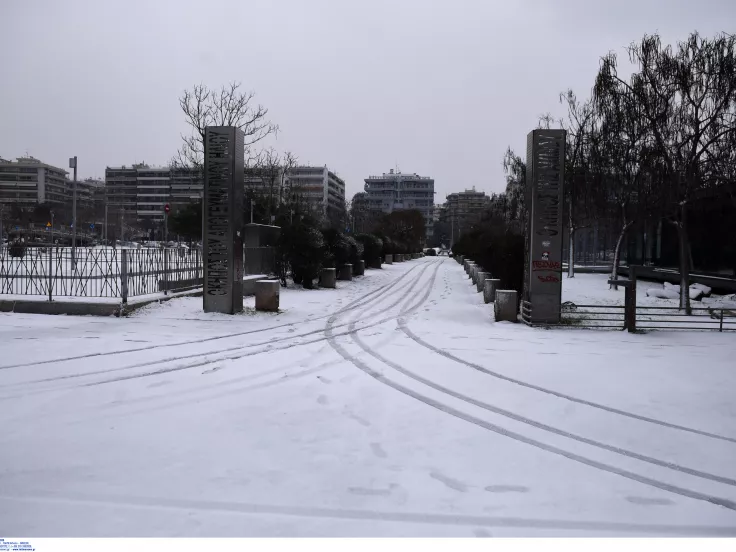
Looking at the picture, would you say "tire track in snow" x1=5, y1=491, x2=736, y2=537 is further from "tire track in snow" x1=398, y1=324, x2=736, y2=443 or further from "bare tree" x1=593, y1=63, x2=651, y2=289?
"bare tree" x1=593, y1=63, x2=651, y2=289

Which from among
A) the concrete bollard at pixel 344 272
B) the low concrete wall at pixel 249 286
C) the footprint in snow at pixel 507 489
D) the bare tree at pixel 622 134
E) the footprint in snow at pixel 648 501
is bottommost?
the footprint in snow at pixel 648 501

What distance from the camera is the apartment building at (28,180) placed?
13100cm

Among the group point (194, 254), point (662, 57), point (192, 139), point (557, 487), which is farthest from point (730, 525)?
point (192, 139)

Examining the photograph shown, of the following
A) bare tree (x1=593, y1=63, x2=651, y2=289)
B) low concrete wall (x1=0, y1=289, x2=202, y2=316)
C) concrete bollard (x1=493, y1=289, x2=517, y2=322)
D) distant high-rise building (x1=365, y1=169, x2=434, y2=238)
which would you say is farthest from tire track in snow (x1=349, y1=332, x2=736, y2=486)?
distant high-rise building (x1=365, y1=169, x2=434, y2=238)

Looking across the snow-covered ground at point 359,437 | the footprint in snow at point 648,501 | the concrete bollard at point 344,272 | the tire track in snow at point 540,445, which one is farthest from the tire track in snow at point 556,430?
the concrete bollard at point 344,272

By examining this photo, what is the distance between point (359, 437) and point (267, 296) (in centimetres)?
941

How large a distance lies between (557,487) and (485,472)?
1.81 ft

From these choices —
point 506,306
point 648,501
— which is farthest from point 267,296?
point 648,501

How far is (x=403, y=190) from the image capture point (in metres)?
185

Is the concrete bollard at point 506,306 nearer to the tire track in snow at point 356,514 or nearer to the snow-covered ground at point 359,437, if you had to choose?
the snow-covered ground at point 359,437

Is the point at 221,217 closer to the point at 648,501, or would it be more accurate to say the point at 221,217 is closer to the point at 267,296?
the point at 267,296

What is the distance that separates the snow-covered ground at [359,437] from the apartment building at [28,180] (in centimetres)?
13551
